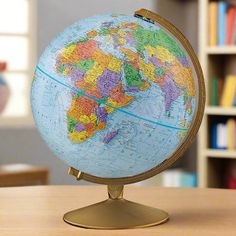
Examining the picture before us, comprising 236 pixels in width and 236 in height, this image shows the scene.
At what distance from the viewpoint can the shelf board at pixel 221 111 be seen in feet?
→ 13.8

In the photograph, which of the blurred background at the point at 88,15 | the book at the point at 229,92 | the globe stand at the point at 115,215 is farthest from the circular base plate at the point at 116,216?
the book at the point at 229,92

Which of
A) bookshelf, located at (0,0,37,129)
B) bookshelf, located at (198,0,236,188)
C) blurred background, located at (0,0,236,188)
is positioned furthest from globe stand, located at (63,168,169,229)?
bookshelf, located at (0,0,37,129)

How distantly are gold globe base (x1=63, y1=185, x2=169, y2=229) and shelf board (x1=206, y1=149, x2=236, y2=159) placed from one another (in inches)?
115

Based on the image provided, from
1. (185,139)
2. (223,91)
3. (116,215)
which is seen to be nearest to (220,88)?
(223,91)

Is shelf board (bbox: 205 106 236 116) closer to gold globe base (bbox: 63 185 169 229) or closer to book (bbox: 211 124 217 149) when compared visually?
book (bbox: 211 124 217 149)

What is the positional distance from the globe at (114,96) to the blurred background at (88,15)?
295 centimetres

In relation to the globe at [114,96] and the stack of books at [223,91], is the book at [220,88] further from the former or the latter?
the globe at [114,96]

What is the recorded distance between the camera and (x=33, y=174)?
→ 4289 millimetres

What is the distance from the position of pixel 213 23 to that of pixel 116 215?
3170 millimetres

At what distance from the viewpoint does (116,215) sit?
1280 mm

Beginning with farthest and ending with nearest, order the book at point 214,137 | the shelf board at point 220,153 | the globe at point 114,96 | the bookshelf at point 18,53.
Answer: the bookshelf at point 18,53, the book at point 214,137, the shelf board at point 220,153, the globe at point 114,96

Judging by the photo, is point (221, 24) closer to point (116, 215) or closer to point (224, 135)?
point (224, 135)

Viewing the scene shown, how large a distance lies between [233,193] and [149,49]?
0.63 m

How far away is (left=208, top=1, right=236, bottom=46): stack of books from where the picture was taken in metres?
4.23
